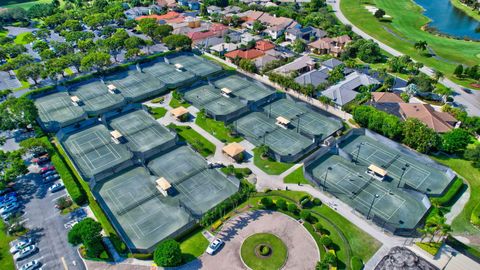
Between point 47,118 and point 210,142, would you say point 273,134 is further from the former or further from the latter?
point 47,118

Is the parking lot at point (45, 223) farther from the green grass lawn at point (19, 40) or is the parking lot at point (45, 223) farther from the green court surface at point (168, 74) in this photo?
the green grass lawn at point (19, 40)

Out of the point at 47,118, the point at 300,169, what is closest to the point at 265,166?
the point at 300,169

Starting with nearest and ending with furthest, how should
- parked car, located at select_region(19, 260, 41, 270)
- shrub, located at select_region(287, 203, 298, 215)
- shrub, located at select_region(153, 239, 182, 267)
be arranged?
1. shrub, located at select_region(153, 239, 182, 267)
2. parked car, located at select_region(19, 260, 41, 270)
3. shrub, located at select_region(287, 203, 298, 215)

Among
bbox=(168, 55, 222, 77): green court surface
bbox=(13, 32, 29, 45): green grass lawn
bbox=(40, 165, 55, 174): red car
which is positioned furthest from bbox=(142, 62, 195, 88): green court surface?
bbox=(13, 32, 29, 45): green grass lawn

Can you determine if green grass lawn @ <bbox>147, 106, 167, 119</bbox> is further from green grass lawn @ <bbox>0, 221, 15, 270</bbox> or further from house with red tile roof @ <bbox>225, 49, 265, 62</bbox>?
green grass lawn @ <bbox>0, 221, 15, 270</bbox>

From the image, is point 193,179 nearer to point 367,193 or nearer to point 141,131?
point 141,131

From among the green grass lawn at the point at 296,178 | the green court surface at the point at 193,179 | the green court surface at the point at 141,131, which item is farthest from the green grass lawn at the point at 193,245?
the green court surface at the point at 141,131

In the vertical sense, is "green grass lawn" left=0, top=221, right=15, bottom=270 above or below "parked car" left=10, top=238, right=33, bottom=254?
below
